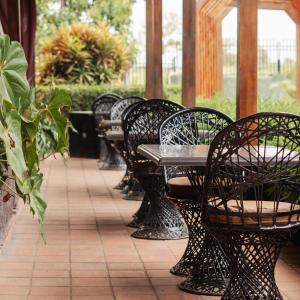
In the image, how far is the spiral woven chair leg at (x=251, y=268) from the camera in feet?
13.0

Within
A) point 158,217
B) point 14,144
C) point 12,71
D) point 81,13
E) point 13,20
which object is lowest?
point 158,217

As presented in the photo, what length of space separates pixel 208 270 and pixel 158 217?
162 centimetres

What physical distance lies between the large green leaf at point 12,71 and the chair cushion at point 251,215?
1213 mm

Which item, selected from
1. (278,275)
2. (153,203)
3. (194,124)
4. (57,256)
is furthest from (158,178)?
(278,275)

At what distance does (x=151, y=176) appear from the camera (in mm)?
6250

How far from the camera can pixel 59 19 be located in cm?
2745

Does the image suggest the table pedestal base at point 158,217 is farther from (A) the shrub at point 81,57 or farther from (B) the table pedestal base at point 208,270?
(A) the shrub at point 81,57

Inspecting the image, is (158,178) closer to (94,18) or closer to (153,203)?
(153,203)

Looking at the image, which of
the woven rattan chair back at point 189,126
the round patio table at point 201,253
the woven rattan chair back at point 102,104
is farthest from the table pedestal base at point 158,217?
the woven rattan chair back at point 102,104

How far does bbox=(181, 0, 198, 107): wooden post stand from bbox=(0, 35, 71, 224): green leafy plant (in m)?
5.68

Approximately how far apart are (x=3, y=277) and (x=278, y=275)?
1.57 metres

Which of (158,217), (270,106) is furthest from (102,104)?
(158,217)

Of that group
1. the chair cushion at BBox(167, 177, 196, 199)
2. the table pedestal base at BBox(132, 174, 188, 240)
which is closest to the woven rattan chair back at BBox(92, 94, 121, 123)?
the table pedestal base at BBox(132, 174, 188, 240)

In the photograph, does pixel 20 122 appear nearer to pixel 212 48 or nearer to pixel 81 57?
pixel 212 48
